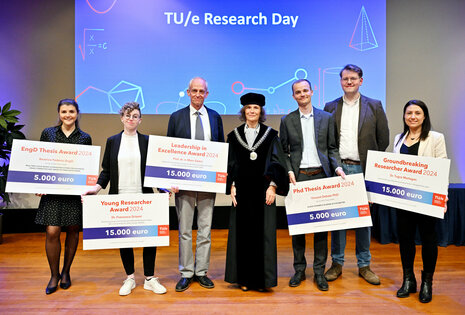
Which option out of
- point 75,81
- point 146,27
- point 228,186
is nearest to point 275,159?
→ point 228,186

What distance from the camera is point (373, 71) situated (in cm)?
477

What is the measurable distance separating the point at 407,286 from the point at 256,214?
1.27 meters

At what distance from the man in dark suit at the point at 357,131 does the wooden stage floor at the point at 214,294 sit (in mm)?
240

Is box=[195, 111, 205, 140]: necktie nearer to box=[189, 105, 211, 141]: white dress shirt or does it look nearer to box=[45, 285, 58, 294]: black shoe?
box=[189, 105, 211, 141]: white dress shirt

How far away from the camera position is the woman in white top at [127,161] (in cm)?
258

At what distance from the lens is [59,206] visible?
8.79 feet

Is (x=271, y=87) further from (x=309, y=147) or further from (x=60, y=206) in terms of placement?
(x=60, y=206)

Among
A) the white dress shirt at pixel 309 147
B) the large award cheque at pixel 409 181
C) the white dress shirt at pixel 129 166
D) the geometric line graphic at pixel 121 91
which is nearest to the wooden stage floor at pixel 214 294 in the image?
the large award cheque at pixel 409 181

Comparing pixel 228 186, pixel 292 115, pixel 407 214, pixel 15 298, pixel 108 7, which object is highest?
pixel 108 7

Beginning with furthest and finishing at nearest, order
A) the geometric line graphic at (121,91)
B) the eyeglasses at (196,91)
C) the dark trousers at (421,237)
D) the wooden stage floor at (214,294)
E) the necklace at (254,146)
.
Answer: the geometric line graphic at (121,91) → the eyeglasses at (196,91) → the necklace at (254,146) → the dark trousers at (421,237) → the wooden stage floor at (214,294)

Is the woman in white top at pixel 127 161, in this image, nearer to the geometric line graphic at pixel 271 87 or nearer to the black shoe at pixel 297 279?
the black shoe at pixel 297 279

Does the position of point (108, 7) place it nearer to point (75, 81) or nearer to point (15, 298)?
point (75, 81)

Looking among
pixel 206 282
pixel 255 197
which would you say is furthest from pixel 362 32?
pixel 206 282

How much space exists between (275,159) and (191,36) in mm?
2774
